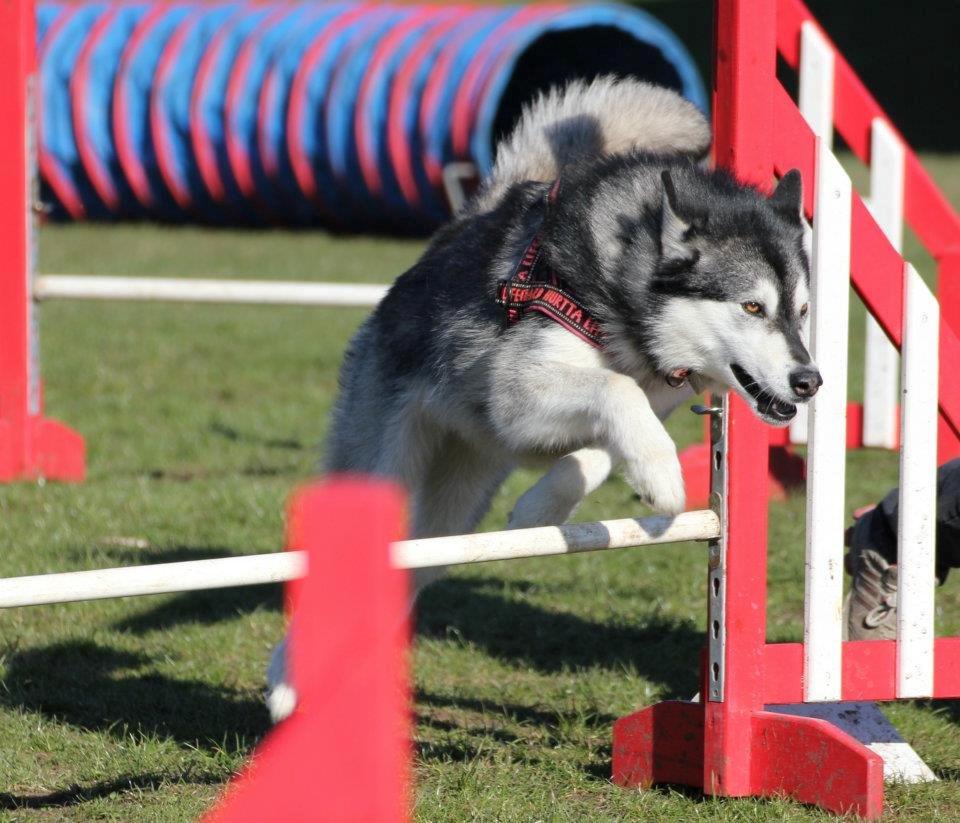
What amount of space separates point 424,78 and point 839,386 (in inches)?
395

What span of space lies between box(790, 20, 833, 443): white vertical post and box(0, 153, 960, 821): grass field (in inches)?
47.6

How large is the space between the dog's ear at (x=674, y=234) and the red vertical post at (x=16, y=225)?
3.49 meters

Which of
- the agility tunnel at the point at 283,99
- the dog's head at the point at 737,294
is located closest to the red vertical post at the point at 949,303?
the dog's head at the point at 737,294

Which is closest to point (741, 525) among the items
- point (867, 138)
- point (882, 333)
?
point (882, 333)

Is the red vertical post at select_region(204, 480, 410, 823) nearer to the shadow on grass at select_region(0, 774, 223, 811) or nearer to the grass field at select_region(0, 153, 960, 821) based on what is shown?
the grass field at select_region(0, 153, 960, 821)

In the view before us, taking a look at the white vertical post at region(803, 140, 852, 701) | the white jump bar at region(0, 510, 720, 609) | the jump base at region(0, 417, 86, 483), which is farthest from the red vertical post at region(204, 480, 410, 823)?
the jump base at region(0, 417, 86, 483)

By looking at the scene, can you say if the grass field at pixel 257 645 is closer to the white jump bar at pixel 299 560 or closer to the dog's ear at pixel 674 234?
the white jump bar at pixel 299 560

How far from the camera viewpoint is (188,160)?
13883mm

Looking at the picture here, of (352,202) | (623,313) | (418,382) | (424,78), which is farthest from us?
(352,202)

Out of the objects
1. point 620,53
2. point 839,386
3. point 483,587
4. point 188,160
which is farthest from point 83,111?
point 839,386

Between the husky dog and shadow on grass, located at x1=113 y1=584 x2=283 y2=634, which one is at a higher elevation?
the husky dog

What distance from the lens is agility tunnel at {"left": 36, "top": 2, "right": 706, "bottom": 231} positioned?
497 inches

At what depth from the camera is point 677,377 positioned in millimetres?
3303

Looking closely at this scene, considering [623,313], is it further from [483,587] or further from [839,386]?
[483,587]
